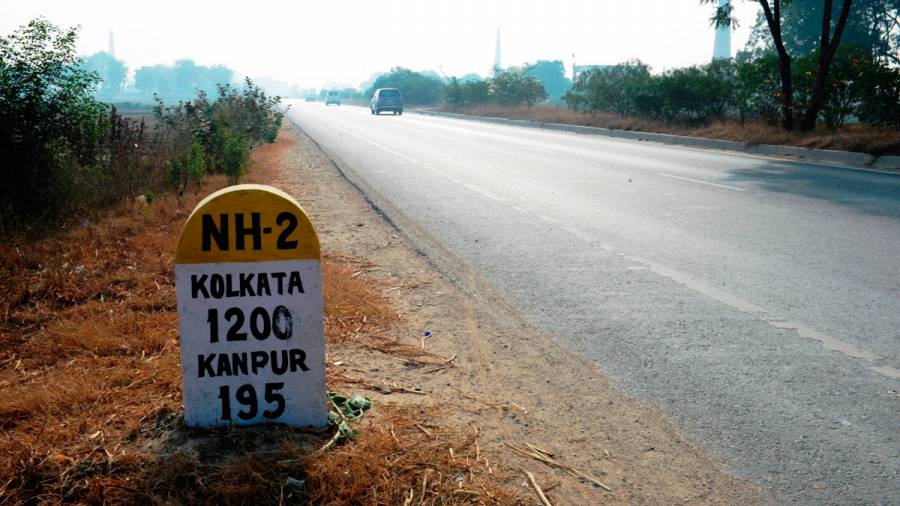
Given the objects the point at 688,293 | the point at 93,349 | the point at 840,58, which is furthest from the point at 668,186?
the point at 840,58

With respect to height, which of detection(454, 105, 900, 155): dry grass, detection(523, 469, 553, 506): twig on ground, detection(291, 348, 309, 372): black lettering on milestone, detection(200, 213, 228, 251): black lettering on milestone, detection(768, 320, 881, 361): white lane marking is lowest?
detection(523, 469, 553, 506): twig on ground

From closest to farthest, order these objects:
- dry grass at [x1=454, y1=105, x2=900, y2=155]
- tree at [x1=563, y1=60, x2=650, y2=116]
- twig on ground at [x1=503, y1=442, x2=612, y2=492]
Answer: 1. twig on ground at [x1=503, y1=442, x2=612, y2=492]
2. dry grass at [x1=454, y1=105, x2=900, y2=155]
3. tree at [x1=563, y1=60, x2=650, y2=116]

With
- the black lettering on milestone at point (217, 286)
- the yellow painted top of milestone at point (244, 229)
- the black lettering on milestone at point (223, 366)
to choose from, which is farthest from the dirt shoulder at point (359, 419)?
the yellow painted top of milestone at point (244, 229)

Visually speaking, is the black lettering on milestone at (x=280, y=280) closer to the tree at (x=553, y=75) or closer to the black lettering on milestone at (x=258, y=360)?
the black lettering on milestone at (x=258, y=360)

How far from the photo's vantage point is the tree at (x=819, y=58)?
18.3 m

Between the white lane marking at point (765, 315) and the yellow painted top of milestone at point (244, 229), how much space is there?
3.17 m

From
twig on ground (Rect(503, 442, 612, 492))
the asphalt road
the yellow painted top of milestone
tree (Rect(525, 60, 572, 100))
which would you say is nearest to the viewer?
twig on ground (Rect(503, 442, 612, 492))

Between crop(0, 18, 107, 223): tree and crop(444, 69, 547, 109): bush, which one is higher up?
crop(444, 69, 547, 109): bush

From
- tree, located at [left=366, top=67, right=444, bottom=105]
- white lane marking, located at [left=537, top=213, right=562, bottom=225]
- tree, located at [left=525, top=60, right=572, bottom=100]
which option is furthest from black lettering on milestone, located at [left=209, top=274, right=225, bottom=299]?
tree, located at [left=525, top=60, right=572, bottom=100]

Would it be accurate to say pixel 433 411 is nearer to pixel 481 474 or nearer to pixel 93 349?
pixel 481 474

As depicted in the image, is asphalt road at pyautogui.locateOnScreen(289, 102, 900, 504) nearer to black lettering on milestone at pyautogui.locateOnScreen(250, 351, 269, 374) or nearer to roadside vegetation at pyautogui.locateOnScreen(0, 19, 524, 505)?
roadside vegetation at pyautogui.locateOnScreen(0, 19, 524, 505)

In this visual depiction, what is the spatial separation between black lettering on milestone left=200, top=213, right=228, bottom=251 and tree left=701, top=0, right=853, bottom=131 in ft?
59.6

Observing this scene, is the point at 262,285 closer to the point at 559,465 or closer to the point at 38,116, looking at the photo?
the point at 559,465

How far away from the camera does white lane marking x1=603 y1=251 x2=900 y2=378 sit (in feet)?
13.9
